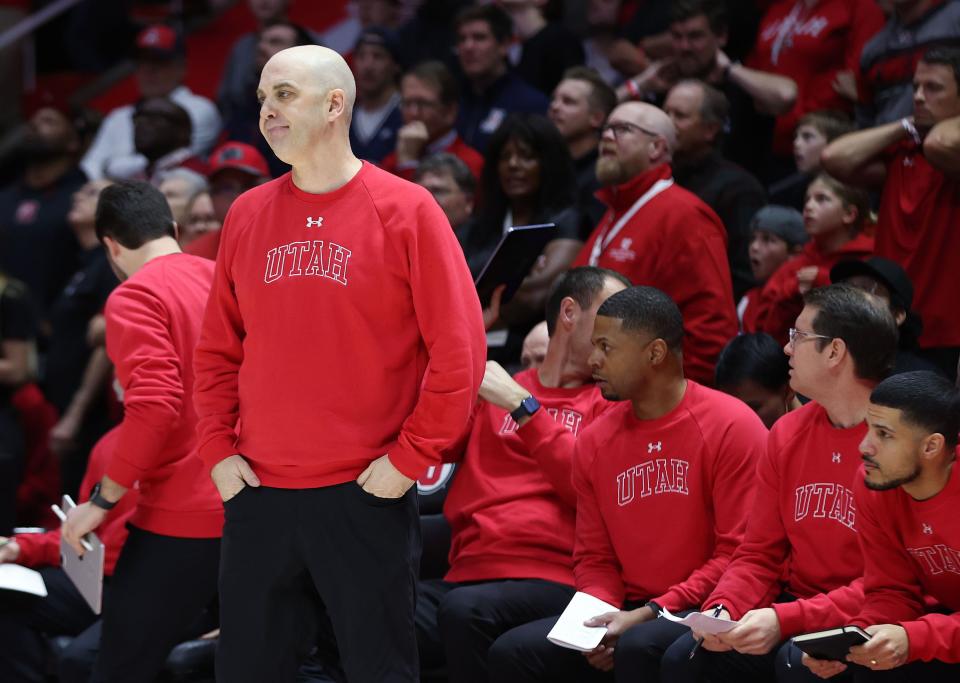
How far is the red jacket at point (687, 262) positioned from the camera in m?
5.78

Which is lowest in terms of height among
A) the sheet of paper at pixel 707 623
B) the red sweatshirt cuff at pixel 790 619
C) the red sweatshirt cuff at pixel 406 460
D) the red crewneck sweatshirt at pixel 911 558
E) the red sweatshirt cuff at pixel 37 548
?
the red sweatshirt cuff at pixel 37 548

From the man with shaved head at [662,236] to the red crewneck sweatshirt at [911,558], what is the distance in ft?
5.82

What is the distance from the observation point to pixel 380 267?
12.0 feet

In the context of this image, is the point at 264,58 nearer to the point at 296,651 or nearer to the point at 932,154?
the point at 932,154

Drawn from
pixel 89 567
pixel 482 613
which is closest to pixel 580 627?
pixel 482 613

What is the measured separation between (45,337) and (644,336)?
5.11 metres

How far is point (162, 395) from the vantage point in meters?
4.41

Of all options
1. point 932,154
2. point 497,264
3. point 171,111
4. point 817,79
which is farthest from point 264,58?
point 932,154

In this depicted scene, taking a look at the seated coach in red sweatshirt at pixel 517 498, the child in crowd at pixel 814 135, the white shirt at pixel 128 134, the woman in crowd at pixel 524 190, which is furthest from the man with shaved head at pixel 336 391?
the white shirt at pixel 128 134

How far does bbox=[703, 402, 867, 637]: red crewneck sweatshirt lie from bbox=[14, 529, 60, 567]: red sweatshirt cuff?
2506mm

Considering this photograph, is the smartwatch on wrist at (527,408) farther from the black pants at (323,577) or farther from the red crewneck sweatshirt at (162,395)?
the black pants at (323,577)

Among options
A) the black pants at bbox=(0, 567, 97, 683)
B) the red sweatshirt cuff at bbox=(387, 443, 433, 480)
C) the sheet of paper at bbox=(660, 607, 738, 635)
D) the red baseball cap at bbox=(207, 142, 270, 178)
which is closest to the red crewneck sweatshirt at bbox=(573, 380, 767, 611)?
the sheet of paper at bbox=(660, 607, 738, 635)

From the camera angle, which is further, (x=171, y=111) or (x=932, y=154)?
(x=171, y=111)

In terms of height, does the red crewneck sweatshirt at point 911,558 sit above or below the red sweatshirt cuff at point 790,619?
above
